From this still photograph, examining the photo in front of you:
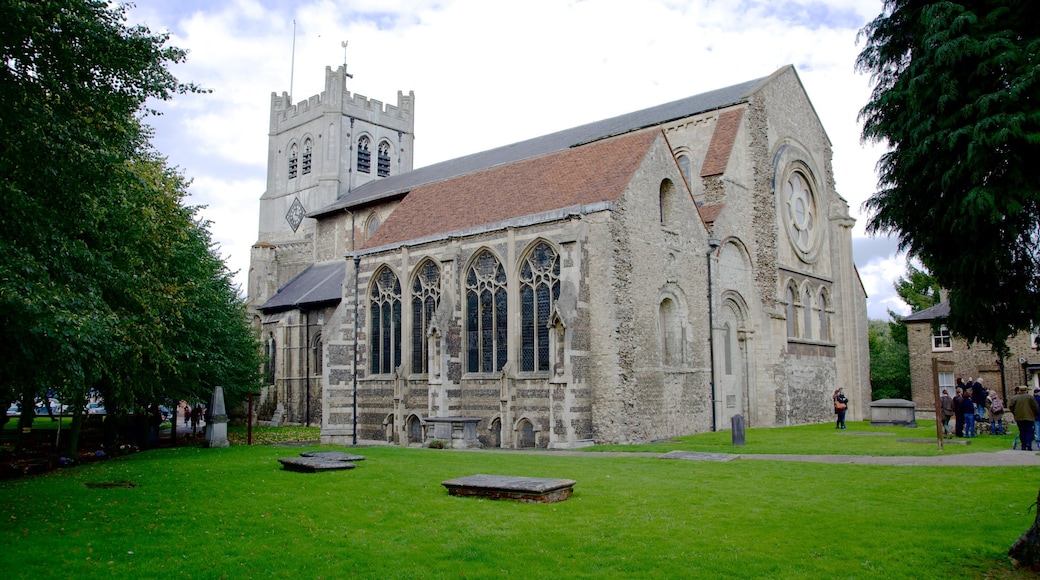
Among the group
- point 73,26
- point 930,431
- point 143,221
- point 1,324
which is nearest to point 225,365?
point 143,221

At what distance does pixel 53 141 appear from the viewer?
1045 centimetres

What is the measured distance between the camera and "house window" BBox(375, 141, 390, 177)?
55.3m

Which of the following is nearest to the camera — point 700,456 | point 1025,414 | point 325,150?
point 1025,414

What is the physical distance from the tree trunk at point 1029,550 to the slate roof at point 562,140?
82.9 ft

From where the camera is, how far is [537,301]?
2248cm

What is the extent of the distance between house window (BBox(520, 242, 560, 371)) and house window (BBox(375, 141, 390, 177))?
35.0 metres

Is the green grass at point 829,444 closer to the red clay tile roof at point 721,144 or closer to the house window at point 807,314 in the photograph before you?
the house window at point 807,314

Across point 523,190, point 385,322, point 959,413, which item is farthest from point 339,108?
point 959,413

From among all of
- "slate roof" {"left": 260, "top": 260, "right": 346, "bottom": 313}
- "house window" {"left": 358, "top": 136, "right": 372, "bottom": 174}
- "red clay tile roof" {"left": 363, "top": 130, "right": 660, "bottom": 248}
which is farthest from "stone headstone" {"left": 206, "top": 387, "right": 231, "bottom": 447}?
"house window" {"left": 358, "top": 136, "right": 372, "bottom": 174}

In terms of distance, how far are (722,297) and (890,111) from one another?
58.3 ft

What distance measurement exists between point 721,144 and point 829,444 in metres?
13.4

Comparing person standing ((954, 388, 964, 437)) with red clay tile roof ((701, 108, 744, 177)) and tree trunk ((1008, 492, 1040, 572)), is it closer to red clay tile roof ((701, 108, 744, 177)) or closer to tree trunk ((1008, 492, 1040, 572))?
red clay tile roof ((701, 108, 744, 177))

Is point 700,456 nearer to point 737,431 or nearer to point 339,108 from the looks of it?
point 737,431

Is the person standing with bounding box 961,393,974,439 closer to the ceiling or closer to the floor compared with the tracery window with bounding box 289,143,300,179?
closer to the floor
